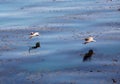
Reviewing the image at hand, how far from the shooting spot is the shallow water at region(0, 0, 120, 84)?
32.9ft

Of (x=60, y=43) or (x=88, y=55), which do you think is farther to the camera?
(x=60, y=43)

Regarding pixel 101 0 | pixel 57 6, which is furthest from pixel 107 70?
pixel 101 0

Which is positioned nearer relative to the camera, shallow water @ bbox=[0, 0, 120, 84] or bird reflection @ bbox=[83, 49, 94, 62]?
shallow water @ bbox=[0, 0, 120, 84]

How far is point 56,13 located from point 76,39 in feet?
17.5

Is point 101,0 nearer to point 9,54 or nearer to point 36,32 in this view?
point 36,32

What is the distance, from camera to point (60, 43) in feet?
42.1

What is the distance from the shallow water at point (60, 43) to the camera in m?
10.0

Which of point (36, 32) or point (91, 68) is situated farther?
point (36, 32)

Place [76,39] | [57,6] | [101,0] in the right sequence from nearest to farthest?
[76,39], [57,6], [101,0]

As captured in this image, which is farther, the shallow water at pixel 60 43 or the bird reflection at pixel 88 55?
the bird reflection at pixel 88 55

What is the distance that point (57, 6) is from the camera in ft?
66.8

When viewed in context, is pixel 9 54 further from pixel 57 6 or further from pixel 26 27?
pixel 57 6

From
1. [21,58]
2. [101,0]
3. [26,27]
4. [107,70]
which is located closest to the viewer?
[107,70]

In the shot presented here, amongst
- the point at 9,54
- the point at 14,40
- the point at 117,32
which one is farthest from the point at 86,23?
the point at 9,54
